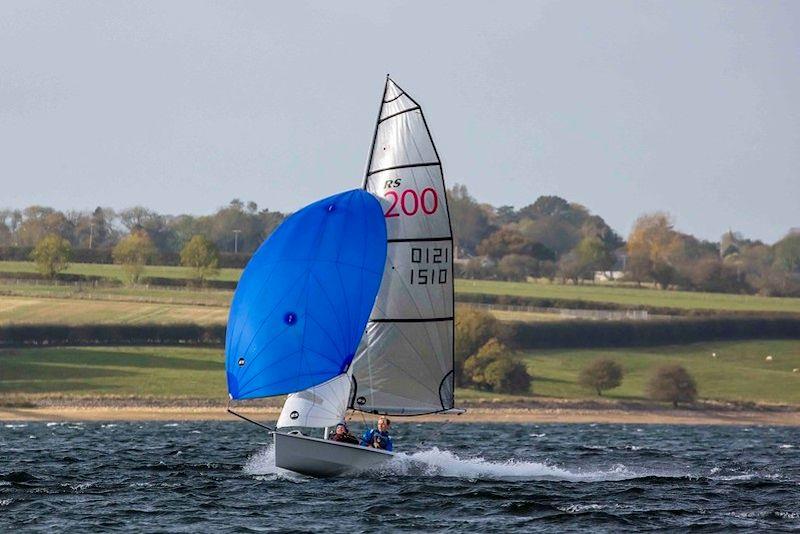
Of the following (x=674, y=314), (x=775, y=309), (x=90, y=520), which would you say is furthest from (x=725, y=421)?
(x=90, y=520)

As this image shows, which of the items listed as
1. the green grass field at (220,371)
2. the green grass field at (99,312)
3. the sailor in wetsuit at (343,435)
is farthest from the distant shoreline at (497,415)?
the sailor in wetsuit at (343,435)

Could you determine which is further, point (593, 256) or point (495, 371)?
point (593, 256)

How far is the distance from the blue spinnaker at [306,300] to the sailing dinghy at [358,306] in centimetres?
2

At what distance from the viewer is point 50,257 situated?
130000 millimetres

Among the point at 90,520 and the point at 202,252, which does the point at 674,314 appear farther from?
the point at 90,520

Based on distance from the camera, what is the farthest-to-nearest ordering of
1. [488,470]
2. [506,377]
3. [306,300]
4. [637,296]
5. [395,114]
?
[637,296], [506,377], [488,470], [395,114], [306,300]

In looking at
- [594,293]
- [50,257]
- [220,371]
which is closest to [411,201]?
[220,371]

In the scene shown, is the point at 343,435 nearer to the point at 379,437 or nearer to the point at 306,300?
the point at 379,437

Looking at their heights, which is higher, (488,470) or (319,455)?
(319,455)

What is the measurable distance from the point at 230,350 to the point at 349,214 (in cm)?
438

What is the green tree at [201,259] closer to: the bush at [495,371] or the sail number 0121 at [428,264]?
the bush at [495,371]

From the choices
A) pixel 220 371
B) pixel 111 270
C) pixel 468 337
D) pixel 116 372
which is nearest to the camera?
pixel 116 372

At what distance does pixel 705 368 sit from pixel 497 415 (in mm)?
27592

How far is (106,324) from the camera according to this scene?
354 feet
